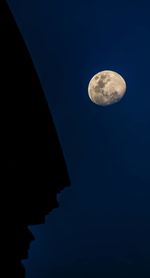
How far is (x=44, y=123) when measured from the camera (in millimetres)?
5406

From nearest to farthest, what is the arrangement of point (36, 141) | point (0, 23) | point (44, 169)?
1. point (0, 23)
2. point (36, 141)
3. point (44, 169)

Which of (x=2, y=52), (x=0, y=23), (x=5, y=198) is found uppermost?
(x=0, y=23)

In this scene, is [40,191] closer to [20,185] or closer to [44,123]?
[20,185]

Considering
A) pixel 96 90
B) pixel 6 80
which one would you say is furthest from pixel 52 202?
pixel 96 90

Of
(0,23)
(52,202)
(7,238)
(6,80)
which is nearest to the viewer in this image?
(0,23)

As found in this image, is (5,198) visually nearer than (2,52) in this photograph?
No

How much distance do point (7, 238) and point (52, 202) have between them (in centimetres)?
140

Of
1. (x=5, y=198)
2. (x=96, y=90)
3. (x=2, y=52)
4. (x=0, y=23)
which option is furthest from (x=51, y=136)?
(x=96, y=90)

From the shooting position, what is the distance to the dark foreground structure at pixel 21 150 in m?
4.45

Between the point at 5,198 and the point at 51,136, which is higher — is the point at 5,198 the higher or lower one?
the lower one

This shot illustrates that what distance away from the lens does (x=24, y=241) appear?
568cm

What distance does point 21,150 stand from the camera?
5.05 meters

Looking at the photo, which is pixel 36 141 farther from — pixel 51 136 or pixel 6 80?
pixel 6 80

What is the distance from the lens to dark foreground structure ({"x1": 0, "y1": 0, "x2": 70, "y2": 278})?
14.6ft
